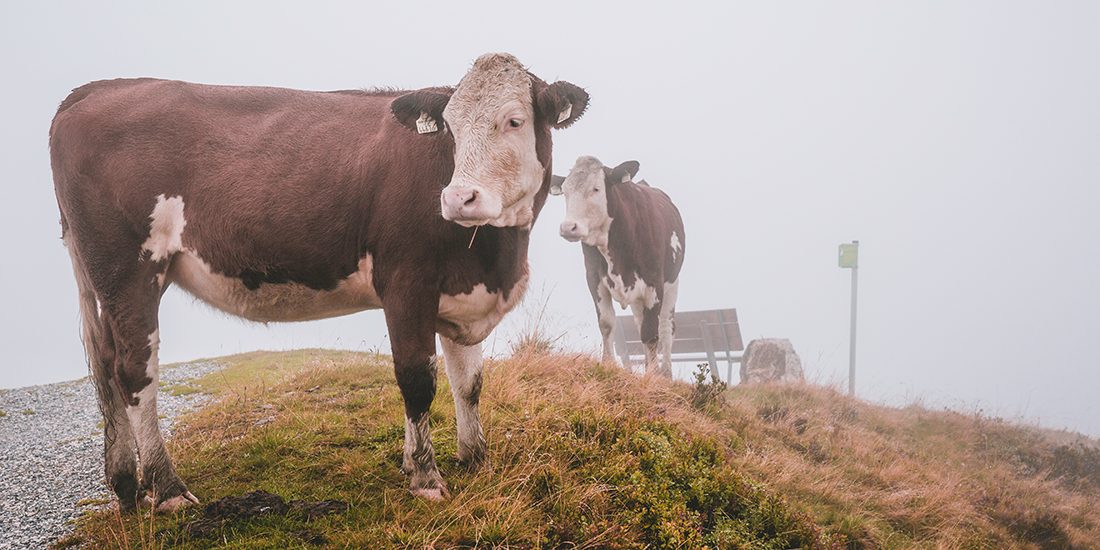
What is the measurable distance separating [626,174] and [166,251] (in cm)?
745

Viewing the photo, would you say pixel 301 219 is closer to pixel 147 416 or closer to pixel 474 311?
pixel 474 311

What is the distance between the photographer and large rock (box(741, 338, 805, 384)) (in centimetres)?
1636

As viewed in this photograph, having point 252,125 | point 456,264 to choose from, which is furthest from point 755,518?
point 252,125

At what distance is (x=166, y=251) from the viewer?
191 inches

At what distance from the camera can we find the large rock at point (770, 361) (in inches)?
644

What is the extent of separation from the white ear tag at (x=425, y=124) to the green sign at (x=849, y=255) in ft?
45.6

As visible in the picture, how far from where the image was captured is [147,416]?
189 inches

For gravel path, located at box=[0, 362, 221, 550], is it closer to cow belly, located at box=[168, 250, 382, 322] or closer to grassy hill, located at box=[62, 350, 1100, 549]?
grassy hill, located at box=[62, 350, 1100, 549]

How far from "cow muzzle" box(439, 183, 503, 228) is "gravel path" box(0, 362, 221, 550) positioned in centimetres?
375

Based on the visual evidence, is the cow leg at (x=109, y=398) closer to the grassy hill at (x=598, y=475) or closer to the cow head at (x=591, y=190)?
the grassy hill at (x=598, y=475)

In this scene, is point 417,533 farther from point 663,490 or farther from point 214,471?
point 214,471

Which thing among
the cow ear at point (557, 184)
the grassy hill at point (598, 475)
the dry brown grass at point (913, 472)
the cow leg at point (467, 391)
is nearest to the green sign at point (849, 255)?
the dry brown grass at point (913, 472)

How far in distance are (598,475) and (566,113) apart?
8.35 feet

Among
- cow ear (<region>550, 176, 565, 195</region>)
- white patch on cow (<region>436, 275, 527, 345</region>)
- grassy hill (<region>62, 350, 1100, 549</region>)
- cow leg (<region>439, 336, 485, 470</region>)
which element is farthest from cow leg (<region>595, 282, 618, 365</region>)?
white patch on cow (<region>436, 275, 527, 345</region>)
